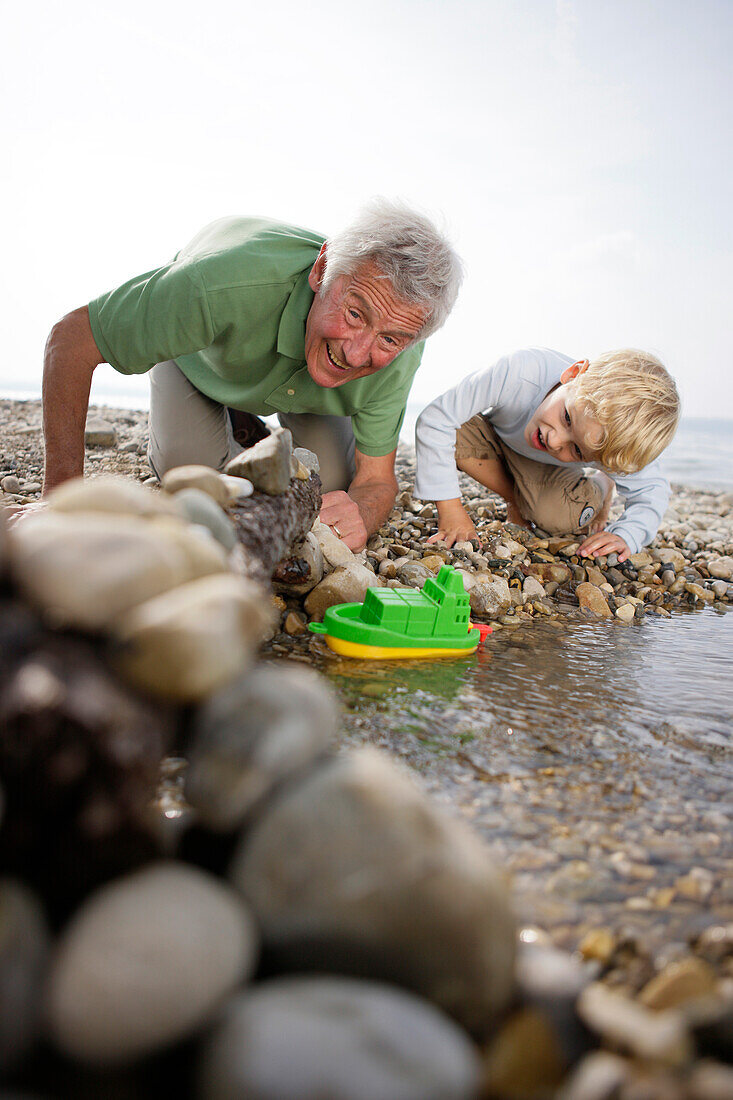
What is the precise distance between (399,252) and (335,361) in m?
0.61

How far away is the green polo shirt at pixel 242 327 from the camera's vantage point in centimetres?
328

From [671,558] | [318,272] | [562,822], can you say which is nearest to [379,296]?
→ [318,272]

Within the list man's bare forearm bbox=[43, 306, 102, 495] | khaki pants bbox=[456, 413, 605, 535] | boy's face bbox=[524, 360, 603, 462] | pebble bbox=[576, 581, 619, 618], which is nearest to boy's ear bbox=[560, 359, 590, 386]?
boy's face bbox=[524, 360, 603, 462]

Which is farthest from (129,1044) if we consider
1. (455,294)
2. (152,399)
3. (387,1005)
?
(152,399)

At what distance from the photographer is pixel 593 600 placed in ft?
12.7

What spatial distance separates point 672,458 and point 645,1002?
693 inches

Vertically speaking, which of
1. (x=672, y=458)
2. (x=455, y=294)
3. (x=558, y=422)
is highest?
(x=455, y=294)

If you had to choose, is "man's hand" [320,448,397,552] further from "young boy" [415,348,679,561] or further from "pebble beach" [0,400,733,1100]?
"young boy" [415,348,679,561]

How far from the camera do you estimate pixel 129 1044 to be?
2.58ft

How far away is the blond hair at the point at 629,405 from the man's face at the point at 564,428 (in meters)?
0.05

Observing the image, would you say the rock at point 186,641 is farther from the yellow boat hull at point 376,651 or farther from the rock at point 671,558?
the rock at point 671,558

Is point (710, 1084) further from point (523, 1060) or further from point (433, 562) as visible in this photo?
point (433, 562)

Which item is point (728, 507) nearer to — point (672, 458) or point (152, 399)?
point (152, 399)

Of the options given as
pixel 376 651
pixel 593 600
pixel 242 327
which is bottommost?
pixel 593 600
